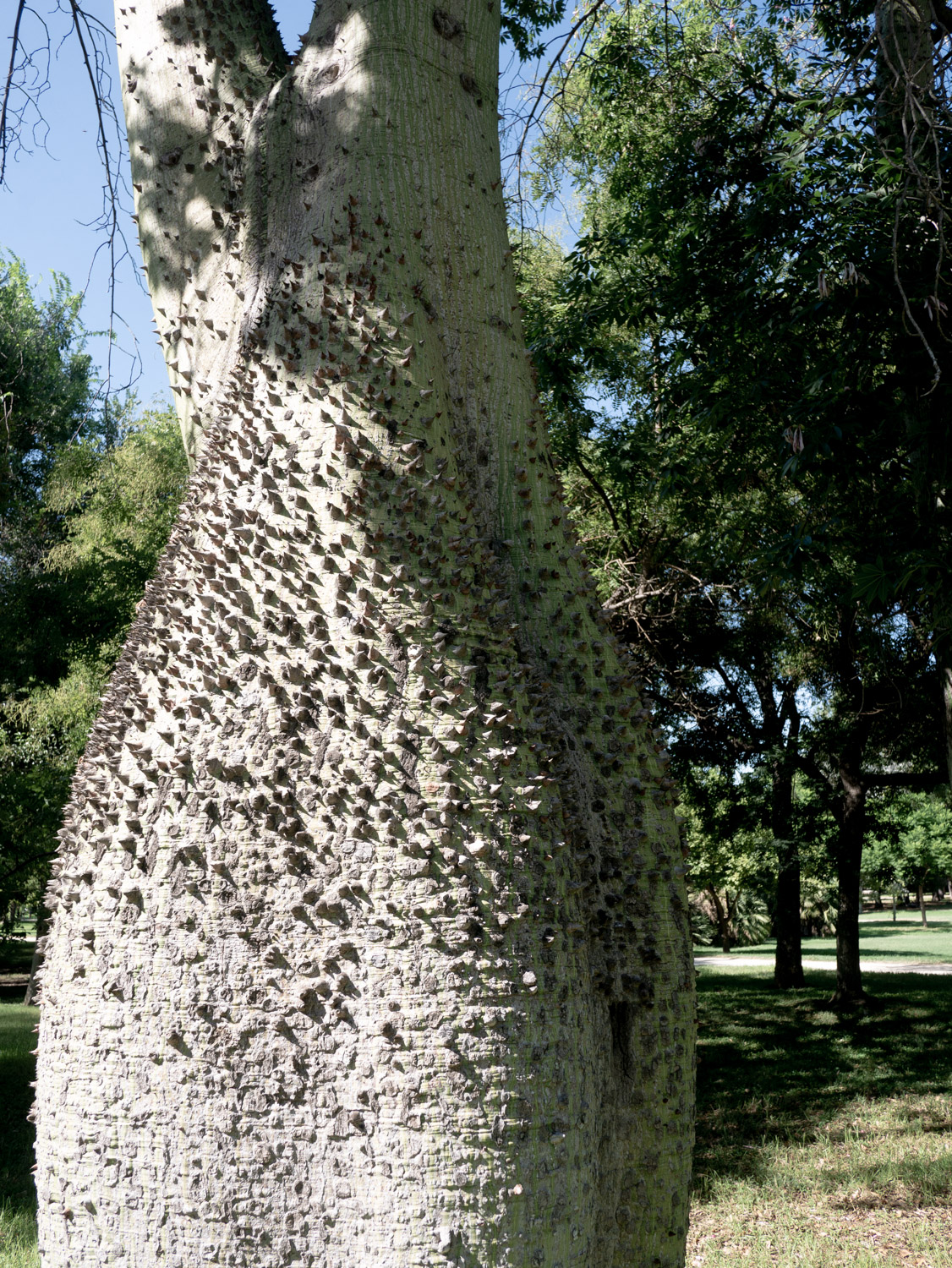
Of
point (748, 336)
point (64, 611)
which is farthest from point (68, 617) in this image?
point (748, 336)

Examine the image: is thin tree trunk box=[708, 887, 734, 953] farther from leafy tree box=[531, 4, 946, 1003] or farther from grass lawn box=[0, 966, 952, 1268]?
leafy tree box=[531, 4, 946, 1003]

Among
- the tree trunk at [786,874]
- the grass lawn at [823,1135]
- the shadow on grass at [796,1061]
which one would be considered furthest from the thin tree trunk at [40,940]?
the tree trunk at [786,874]

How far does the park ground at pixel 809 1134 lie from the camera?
5.64m

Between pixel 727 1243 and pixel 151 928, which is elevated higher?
pixel 151 928

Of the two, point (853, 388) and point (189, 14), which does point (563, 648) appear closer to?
point (189, 14)

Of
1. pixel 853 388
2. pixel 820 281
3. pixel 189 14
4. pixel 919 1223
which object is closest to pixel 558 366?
pixel 853 388

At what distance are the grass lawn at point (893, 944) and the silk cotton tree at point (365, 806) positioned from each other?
2434 centimetres

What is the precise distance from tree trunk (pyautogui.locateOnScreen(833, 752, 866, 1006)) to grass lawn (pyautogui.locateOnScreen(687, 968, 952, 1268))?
465 mm

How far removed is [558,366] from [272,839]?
6.02 metres

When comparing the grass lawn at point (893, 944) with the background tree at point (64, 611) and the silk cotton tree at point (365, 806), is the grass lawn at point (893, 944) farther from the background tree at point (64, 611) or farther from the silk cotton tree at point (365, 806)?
the silk cotton tree at point (365, 806)

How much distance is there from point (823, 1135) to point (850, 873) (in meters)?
5.97

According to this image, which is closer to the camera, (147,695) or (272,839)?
(272,839)

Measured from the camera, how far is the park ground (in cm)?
564

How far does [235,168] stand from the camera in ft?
8.64
